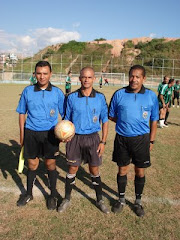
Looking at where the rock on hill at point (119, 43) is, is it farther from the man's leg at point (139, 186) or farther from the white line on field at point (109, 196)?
the man's leg at point (139, 186)

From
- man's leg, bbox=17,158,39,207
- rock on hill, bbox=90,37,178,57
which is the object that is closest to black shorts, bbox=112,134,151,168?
man's leg, bbox=17,158,39,207

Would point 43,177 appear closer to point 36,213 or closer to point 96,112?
point 36,213

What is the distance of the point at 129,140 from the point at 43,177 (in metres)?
2.17

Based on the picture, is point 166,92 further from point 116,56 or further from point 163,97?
point 116,56

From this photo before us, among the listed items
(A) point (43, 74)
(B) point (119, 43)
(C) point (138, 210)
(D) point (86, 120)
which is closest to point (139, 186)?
(C) point (138, 210)

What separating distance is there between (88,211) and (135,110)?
67.1 inches

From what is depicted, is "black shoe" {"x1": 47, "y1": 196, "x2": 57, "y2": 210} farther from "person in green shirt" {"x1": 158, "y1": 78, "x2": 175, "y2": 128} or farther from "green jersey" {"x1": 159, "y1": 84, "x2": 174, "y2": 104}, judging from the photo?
Result: "green jersey" {"x1": 159, "y1": 84, "x2": 174, "y2": 104}

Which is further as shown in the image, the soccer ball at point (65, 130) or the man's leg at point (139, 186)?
the man's leg at point (139, 186)

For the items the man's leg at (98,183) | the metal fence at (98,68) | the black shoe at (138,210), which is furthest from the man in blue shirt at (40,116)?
the metal fence at (98,68)

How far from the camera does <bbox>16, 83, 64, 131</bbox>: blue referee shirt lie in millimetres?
3359

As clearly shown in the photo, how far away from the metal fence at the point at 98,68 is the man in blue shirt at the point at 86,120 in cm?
3405

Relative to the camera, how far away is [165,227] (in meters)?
3.18

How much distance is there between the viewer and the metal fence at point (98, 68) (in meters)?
37.3

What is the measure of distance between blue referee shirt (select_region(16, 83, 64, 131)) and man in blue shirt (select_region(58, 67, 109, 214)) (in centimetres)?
22
